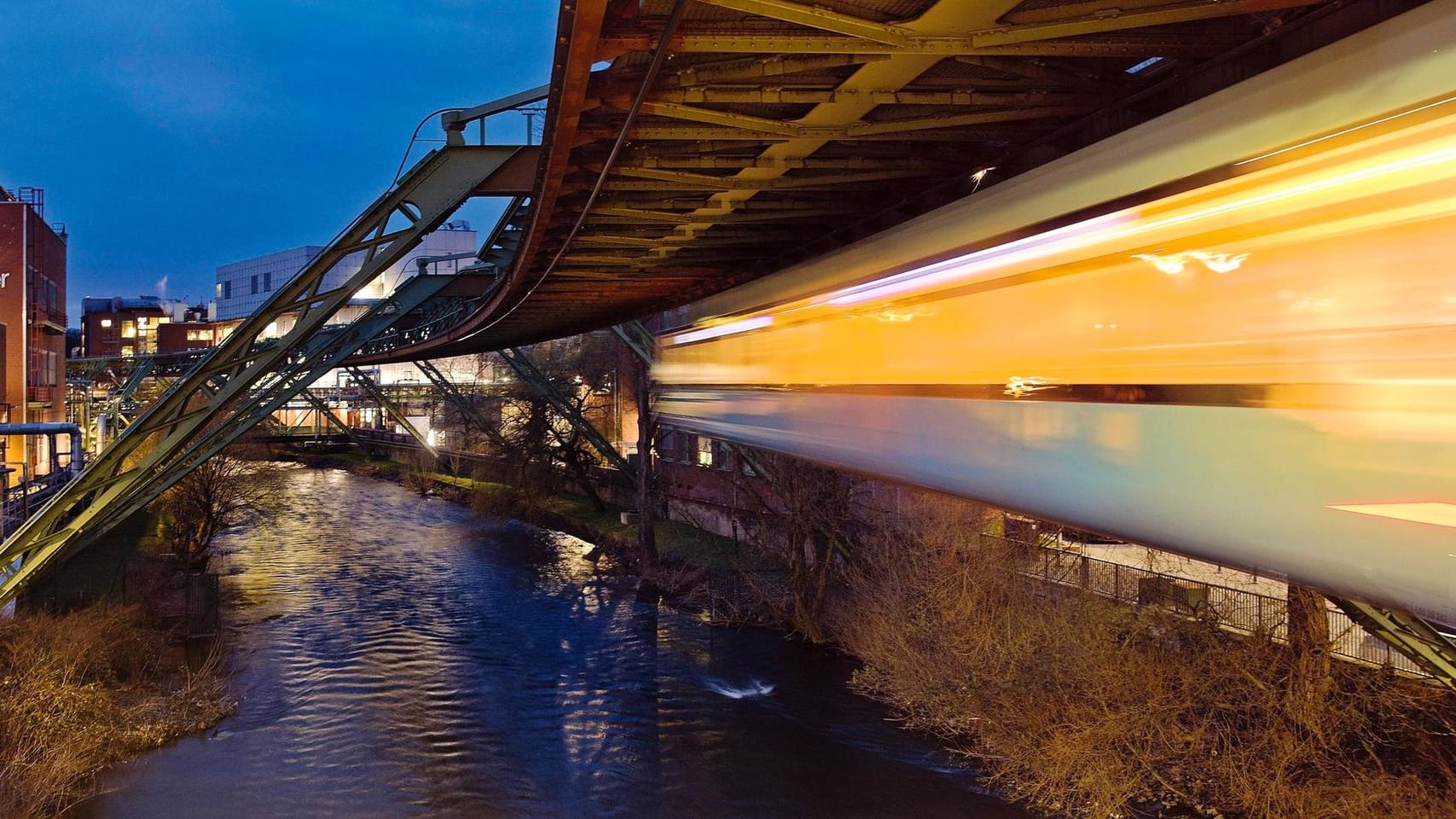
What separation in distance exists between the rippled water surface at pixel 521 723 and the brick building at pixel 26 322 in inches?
315

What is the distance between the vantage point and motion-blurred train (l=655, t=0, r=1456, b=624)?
2.51 metres

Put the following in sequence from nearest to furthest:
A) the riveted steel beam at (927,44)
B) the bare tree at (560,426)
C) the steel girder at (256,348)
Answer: the riveted steel beam at (927,44)
the steel girder at (256,348)
the bare tree at (560,426)

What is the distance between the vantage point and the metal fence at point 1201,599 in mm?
11844

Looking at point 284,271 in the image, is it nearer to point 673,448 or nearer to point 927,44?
point 673,448

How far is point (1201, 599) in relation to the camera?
12.6 metres

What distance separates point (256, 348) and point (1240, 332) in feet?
37.5

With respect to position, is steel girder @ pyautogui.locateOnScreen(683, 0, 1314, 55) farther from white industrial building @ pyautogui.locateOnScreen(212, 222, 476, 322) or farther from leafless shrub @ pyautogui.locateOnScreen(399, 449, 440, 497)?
white industrial building @ pyautogui.locateOnScreen(212, 222, 476, 322)

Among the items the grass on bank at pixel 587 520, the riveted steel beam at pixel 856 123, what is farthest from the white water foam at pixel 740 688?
the riveted steel beam at pixel 856 123

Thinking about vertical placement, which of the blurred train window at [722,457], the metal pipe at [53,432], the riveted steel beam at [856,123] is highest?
the riveted steel beam at [856,123]

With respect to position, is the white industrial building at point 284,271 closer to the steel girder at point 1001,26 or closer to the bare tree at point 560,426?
the bare tree at point 560,426

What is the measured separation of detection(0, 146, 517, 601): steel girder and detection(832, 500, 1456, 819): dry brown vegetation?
8.69m

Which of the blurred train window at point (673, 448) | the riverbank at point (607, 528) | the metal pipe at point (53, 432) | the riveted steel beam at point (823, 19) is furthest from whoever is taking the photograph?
the blurred train window at point (673, 448)

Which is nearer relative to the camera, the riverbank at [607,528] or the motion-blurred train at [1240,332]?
the motion-blurred train at [1240,332]

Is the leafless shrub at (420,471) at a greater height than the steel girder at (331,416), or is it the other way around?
the steel girder at (331,416)
